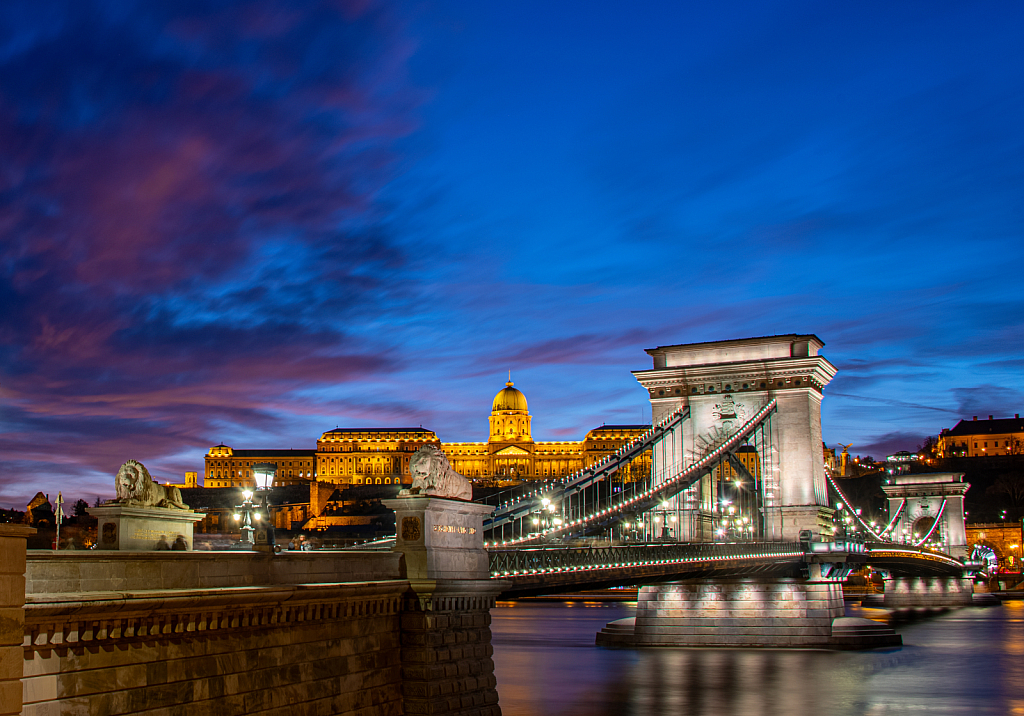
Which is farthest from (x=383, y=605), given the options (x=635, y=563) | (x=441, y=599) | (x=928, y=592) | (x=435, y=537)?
(x=928, y=592)

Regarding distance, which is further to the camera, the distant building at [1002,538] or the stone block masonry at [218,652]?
the distant building at [1002,538]

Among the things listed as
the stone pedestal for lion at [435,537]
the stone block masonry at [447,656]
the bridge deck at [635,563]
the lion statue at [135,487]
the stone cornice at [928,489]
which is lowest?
the stone block masonry at [447,656]

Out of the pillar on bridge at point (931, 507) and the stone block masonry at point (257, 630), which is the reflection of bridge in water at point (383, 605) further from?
the pillar on bridge at point (931, 507)

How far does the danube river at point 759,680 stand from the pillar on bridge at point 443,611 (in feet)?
39.8

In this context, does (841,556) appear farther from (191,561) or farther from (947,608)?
(947,608)

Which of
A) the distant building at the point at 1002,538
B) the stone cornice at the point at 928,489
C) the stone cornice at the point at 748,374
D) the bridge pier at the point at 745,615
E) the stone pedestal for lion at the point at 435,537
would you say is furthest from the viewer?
the distant building at the point at 1002,538

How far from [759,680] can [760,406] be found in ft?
55.0

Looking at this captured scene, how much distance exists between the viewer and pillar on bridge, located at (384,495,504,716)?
22562 millimetres

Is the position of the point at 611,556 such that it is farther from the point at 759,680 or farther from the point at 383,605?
the point at 383,605

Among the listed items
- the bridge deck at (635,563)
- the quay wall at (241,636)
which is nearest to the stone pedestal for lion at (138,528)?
the quay wall at (241,636)

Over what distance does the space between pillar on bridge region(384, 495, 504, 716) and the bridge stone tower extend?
30962 mm

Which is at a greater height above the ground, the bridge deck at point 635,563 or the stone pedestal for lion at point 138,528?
the stone pedestal for lion at point 138,528

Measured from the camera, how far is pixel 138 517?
2041 centimetres

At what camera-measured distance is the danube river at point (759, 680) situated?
37.3m
